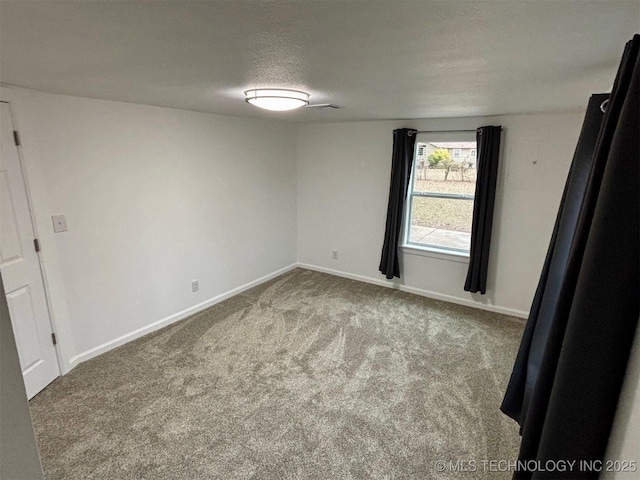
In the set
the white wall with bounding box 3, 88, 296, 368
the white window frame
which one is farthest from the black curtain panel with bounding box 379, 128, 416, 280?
the white wall with bounding box 3, 88, 296, 368

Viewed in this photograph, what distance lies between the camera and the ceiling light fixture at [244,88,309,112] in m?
2.06

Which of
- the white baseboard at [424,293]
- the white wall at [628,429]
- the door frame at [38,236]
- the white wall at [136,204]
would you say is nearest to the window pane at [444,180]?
the white baseboard at [424,293]

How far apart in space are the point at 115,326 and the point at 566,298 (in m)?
3.35

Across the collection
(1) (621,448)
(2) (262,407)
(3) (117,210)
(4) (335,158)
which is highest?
(4) (335,158)

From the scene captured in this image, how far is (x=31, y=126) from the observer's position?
2.32m

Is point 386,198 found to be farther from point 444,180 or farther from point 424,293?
point 424,293

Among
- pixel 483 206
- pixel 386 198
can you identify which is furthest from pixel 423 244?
pixel 483 206

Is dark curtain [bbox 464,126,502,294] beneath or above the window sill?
above

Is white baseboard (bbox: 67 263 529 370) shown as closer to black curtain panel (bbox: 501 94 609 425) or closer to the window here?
the window

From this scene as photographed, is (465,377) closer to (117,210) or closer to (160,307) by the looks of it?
(160,307)

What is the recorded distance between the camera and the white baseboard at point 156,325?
112 inches

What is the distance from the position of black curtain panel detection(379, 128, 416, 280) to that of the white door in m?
3.40

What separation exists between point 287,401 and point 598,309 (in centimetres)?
213

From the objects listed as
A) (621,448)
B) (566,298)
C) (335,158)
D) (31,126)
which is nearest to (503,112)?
(335,158)
